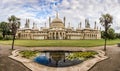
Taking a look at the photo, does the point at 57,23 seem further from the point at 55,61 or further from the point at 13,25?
the point at 55,61

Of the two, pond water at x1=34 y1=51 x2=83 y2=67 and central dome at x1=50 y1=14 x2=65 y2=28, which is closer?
pond water at x1=34 y1=51 x2=83 y2=67

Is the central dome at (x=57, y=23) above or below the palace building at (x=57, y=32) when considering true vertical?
above

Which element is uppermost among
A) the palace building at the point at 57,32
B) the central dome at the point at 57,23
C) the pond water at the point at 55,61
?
the central dome at the point at 57,23

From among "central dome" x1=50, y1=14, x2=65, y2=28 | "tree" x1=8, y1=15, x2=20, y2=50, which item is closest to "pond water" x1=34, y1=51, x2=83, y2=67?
"tree" x1=8, y1=15, x2=20, y2=50

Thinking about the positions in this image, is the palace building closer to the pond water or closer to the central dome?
the central dome

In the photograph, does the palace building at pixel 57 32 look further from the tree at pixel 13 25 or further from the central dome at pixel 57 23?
the tree at pixel 13 25

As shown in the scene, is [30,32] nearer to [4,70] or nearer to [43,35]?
[43,35]

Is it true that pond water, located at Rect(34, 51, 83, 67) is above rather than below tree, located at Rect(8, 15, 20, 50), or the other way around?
below

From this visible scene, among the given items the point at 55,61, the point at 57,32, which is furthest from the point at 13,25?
the point at 57,32

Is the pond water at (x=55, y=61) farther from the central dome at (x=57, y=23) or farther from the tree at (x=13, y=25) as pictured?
the central dome at (x=57, y=23)

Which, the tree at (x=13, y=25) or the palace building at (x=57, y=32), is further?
the palace building at (x=57, y=32)

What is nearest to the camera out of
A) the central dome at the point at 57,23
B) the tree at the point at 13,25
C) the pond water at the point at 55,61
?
the pond water at the point at 55,61

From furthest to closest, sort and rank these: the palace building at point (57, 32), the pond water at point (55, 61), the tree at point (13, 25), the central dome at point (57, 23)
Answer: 1. the central dome at point (57, 23)
2. the palace building at point (57, 32)
3. the tree at point (13, 25)
4. the pond water at point (55, 61)

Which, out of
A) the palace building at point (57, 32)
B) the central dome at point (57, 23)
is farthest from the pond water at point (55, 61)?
the central dome at point (57, 23)
